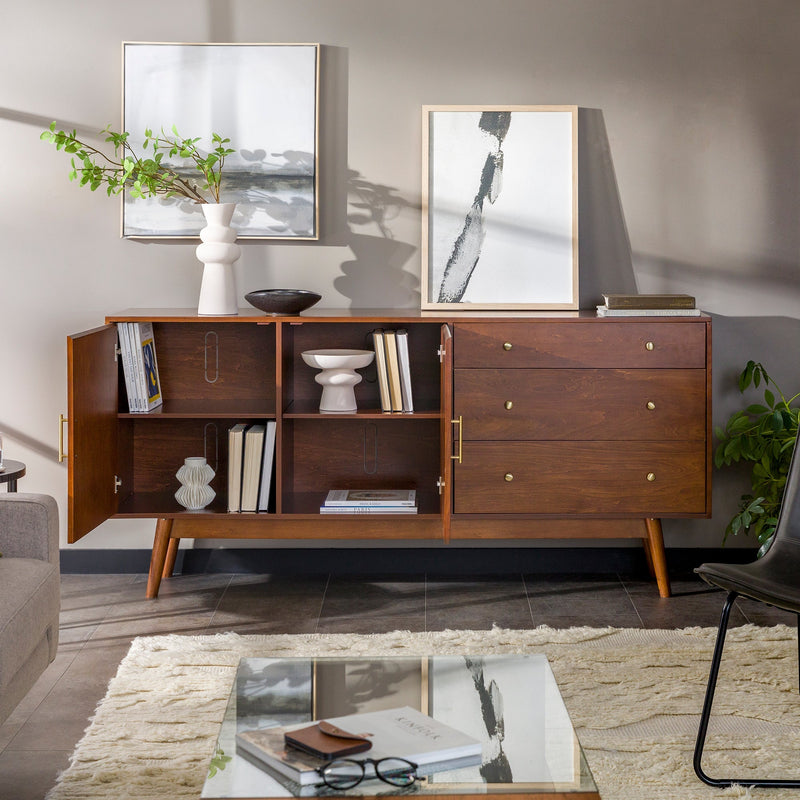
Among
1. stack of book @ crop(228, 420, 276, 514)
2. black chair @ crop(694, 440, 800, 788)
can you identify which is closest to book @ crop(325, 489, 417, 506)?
stack of book @ crop(228, 420, 276, 514)

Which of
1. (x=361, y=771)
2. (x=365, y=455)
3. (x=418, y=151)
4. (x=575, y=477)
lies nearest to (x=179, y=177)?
(x=418, y=151)

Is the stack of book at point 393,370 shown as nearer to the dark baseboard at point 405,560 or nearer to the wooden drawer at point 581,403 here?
the wooden drawer at point 581,403

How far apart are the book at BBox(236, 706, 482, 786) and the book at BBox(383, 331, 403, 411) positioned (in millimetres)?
1652

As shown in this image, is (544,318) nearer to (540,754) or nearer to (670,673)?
(670,673)

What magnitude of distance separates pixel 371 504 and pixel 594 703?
1087 millimetres

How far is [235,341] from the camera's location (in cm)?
353

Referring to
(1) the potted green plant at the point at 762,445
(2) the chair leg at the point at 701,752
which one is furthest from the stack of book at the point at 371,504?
(2) the chair leg at the point at 701,752

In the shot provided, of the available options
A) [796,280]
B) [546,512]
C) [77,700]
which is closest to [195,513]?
[77,700]

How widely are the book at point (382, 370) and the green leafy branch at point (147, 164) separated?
0.73 m

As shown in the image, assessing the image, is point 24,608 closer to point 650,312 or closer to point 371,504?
point 371,504

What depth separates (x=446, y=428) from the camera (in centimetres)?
Answer: 318

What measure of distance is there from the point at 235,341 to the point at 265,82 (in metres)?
0.89

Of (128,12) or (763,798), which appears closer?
(763,798)

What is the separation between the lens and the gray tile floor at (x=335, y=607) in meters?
2.97
